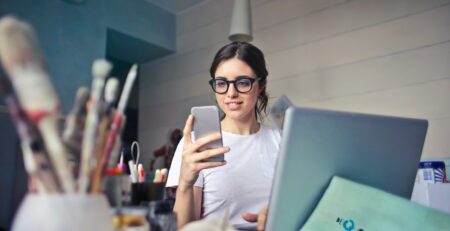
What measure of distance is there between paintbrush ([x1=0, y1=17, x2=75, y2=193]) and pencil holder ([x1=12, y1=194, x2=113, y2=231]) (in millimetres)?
15

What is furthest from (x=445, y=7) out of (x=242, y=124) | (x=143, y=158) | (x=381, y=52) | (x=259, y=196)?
(x=143, y=158)

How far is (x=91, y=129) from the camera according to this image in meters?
0.40

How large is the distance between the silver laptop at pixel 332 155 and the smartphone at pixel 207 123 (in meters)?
0.32

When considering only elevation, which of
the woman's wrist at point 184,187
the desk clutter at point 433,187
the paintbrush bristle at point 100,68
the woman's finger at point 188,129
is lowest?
the desk clutter at point 433,187

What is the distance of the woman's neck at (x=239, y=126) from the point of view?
1367 mm

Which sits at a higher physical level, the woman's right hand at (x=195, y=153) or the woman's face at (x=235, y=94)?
the woman's face at (x=235, y=94)

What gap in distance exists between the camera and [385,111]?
1988 millimetres

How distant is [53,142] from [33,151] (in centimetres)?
2

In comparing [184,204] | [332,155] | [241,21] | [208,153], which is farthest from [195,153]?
[241,21]

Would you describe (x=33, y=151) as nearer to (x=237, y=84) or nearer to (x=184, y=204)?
(x=184, y=204)

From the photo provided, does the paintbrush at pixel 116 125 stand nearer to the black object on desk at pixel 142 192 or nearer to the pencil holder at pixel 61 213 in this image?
the pencil holder at pixel 61 213

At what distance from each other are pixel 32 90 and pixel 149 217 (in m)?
0.28

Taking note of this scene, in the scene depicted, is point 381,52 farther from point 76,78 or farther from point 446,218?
point 76,78

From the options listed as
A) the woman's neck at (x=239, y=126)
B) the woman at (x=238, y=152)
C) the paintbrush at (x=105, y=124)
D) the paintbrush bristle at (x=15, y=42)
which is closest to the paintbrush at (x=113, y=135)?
the paintbrush at (x=105, y=124)
